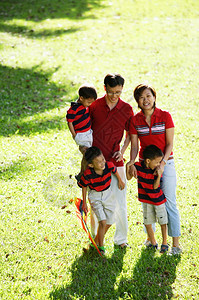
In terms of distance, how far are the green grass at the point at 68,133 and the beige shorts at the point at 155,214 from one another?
1.41 ft

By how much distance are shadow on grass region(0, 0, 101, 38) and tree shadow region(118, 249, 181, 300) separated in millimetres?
12054

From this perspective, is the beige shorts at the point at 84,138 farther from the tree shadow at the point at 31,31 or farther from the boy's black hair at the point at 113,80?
the tree shadow at the point at 31,31

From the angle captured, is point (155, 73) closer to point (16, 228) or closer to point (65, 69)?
point (65, 69)

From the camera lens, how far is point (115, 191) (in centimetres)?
412

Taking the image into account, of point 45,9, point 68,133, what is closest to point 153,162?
point 68,133

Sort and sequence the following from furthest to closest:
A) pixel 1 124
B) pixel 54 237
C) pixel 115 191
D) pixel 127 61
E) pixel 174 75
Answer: pixel 127 61, pixel 174 75, pixel 1 124, pixel 54 237, pixel 115 191

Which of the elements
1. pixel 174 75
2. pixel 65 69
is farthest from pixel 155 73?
pixel 65 69

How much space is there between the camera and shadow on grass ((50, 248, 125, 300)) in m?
3.63

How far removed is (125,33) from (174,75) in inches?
172

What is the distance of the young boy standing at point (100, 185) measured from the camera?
12.3ft

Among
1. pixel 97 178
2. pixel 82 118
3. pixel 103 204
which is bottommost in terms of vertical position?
pixel 103 204

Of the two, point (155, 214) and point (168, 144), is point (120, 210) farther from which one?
point (168, 144)

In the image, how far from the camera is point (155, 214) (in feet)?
13.5

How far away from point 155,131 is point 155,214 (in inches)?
38.7
